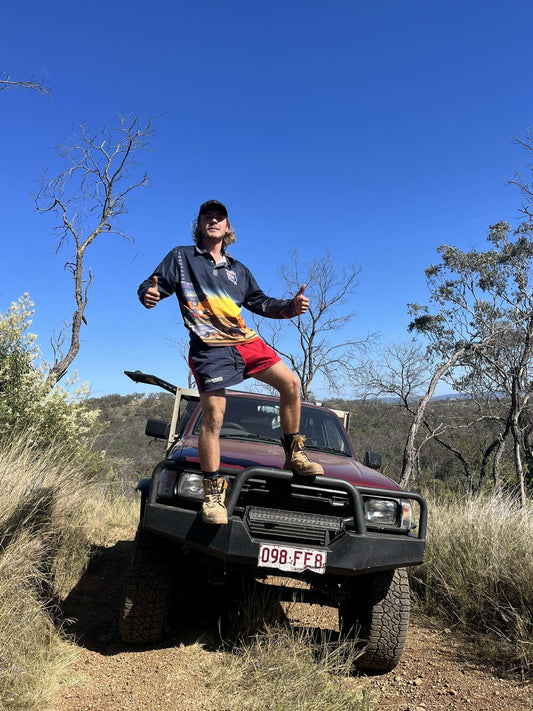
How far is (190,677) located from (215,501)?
1.01 m

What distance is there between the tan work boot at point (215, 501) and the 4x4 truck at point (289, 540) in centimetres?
5

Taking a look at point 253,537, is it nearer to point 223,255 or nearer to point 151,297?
point 151,297

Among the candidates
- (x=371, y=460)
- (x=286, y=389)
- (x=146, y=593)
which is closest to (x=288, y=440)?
(x=286, y=389)

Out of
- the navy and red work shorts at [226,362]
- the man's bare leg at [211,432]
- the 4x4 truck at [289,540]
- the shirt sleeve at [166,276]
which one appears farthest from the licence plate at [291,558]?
the shirt sleeve at [166,276]

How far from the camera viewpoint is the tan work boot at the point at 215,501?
2.54 meters

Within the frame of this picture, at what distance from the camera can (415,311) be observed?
18234 mm

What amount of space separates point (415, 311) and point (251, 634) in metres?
16.3

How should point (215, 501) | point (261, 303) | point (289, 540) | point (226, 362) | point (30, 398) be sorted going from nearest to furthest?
point (215, 501), point (289, 540), point (226, 362), point (261, 303), point (30, 398)

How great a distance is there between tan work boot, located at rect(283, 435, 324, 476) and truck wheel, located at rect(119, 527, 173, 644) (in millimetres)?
968

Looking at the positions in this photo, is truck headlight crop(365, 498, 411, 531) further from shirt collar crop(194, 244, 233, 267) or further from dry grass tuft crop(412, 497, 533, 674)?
shirt collar crop(194, 244, 233, 267)

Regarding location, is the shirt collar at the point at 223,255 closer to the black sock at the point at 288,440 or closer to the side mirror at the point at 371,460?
the black sock at the point at 288,440

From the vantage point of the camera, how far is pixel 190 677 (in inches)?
108

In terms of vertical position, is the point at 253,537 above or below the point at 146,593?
above

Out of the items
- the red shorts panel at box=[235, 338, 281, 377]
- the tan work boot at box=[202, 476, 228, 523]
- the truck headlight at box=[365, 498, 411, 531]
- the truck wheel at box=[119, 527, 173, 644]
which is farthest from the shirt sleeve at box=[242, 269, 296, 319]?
the truck wheel at box=[119, 527, 173, 644]
